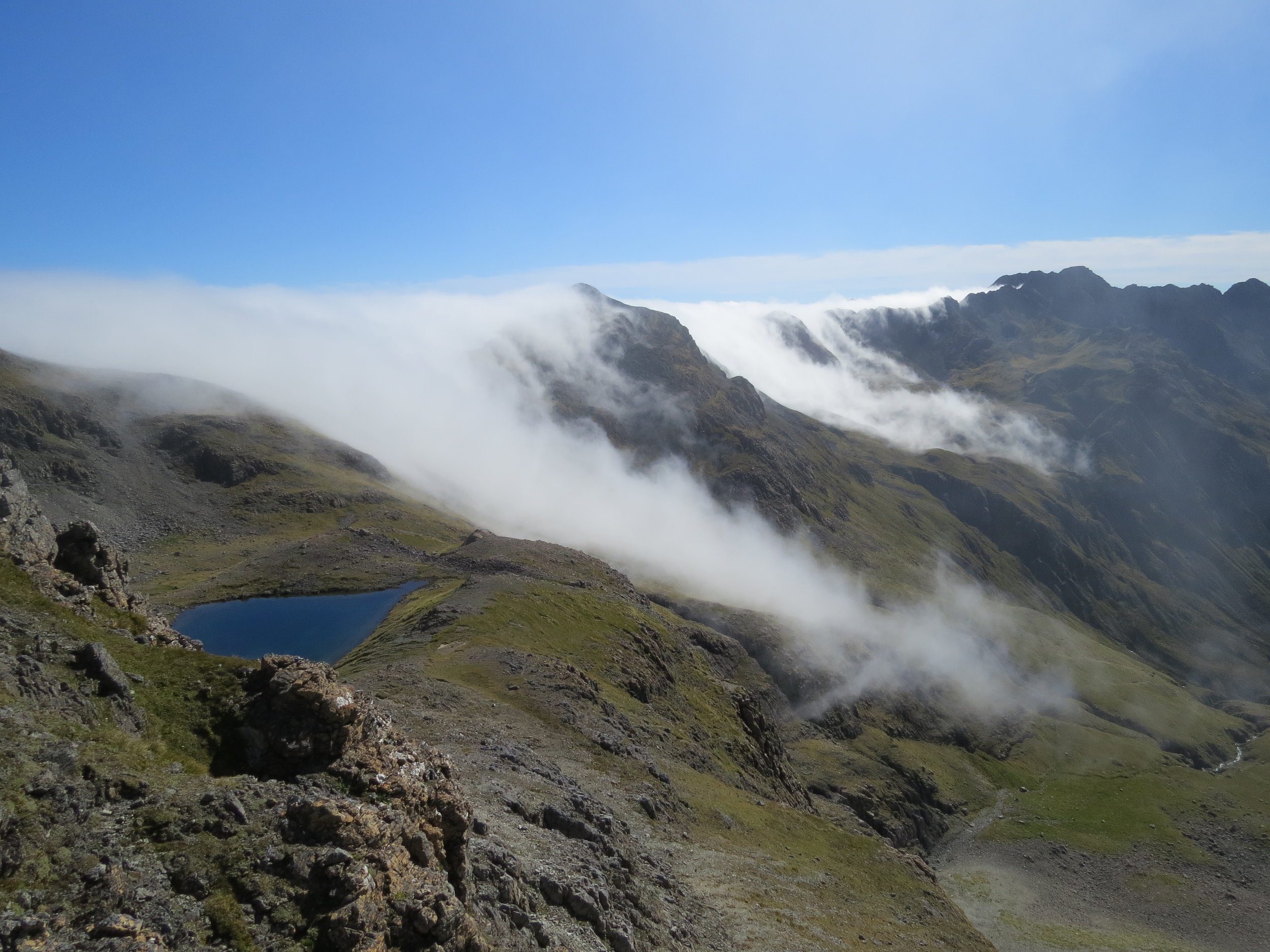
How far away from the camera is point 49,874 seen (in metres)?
17.2

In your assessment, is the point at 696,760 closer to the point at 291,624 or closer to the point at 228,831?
the point at 291,624

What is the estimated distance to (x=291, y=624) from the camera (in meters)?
91.2

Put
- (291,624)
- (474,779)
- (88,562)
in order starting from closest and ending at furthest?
(88,562) < (474,779) < (291,624)

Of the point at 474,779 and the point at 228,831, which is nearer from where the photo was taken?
the point at 228,831

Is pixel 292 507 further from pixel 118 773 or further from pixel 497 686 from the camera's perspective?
pixel 118 773

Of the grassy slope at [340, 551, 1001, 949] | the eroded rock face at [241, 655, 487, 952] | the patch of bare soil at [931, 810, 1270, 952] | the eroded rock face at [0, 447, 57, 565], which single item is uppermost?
the eroded rock face at [0, 447, 57, 565]

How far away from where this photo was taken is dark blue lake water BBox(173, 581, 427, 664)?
82.2 metres

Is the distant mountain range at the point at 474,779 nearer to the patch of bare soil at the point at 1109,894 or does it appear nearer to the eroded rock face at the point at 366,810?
the eroded rock face at the point at 366,810

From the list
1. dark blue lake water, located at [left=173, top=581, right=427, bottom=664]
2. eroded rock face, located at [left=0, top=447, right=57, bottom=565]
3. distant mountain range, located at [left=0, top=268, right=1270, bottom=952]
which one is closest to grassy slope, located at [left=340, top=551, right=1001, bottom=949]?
distant mountain range, located at [left=0, top=268, right=1270, bottom=952]

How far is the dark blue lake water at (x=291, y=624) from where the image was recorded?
270 ft

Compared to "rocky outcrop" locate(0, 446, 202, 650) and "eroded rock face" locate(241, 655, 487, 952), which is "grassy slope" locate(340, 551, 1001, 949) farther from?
"rocky outcrop" locate(0, 446, 202, 650)

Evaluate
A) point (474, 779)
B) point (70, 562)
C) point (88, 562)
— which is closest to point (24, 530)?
point (70, 562)

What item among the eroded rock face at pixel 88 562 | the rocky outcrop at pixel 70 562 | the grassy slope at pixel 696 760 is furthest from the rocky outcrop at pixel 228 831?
the grassy slope at pixel 696 760

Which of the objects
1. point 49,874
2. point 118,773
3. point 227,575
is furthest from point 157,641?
point 227,575
